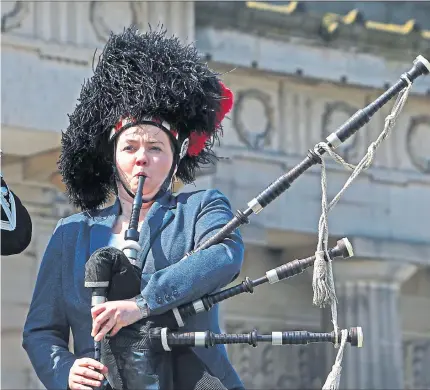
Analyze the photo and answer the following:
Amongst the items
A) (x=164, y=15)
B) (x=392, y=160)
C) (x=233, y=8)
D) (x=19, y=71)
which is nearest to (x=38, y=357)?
(x=19, y=71)

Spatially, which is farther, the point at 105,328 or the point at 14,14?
the point at 14,14

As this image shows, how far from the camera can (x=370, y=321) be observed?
10.1 meters

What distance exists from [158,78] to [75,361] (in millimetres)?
841

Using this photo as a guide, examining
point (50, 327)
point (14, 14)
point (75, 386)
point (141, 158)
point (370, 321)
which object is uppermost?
point (14, 14)

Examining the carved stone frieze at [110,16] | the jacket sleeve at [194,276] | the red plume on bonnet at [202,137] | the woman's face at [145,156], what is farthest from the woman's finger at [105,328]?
the carved stone frieze at [110,16]

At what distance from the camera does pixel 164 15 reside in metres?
8.84

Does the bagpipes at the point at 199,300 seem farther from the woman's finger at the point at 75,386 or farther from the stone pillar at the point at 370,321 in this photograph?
the stone pillar at the point at 370,321

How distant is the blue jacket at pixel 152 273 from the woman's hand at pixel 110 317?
0.20 ft

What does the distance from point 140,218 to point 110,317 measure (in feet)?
1.38

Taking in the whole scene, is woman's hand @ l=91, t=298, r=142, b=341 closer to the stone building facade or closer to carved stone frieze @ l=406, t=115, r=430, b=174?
the stone building facade

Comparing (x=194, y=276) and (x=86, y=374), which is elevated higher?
(x=194, y=276)

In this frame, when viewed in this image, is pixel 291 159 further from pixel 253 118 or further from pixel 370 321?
pixel 370 321

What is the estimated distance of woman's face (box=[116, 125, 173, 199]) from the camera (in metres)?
3.78

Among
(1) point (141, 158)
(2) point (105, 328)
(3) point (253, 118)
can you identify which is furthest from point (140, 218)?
(3) point (253, 118)
